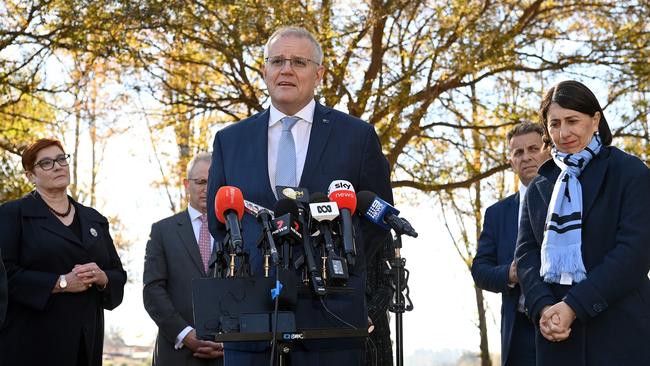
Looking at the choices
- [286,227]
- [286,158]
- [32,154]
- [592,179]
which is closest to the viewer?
[286,227]

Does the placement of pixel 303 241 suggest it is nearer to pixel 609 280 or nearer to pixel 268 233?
pixel 268 233

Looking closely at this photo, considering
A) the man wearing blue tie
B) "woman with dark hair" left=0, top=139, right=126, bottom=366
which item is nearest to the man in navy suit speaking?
the man wearing blue tie

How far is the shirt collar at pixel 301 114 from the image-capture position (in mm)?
4883

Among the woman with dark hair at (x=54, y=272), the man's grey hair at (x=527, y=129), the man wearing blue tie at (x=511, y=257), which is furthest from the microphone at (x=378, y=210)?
the woman with dark hair at (x=54, y=272)

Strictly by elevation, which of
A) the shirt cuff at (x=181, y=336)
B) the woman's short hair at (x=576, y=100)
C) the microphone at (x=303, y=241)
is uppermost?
the woman's short hair at (x=576, y=100)

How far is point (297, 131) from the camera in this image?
4.88 metres

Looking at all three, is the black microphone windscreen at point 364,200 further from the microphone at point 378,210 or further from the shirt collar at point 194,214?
the shirt collar at point 194,214

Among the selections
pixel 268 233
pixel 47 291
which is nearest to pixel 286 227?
pixel 268 233

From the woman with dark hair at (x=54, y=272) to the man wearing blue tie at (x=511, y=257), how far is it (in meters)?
2.64

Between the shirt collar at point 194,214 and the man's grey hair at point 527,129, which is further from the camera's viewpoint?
the shirt collar at point 194,214

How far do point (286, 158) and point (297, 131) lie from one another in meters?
0.22

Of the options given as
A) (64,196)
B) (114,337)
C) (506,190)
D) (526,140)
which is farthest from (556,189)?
(114,337)

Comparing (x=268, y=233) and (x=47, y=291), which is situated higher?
(x=268, y=233)

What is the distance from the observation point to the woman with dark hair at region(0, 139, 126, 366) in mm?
6430
